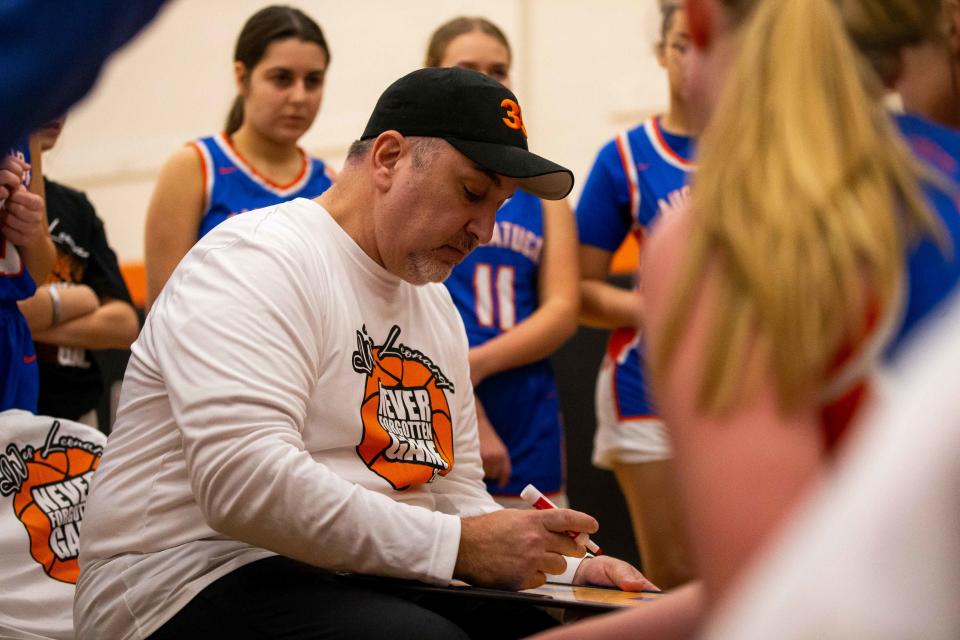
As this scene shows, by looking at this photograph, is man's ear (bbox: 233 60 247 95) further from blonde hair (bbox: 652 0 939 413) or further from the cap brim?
blonde hair (bbox: 652 0 939 413)

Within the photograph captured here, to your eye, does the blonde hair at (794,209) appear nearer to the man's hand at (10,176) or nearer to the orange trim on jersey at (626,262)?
the man's hand at (10,176)

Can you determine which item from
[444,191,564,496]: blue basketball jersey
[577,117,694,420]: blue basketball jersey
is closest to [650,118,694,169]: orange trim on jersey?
[577,117,694,420]: blue basketball jersey

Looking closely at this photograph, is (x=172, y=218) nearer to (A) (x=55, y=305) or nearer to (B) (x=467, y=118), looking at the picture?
(A) (x=55, y=305)

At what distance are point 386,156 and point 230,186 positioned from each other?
1.03 m

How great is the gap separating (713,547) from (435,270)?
1125 mm

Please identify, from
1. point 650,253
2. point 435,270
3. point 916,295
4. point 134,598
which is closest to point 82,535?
point 134,598

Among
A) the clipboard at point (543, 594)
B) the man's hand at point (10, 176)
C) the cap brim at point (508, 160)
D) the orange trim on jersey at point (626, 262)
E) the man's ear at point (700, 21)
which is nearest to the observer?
the man's ear at point (700, 21)

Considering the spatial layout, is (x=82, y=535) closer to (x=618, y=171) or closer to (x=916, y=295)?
(x=916, y=295)

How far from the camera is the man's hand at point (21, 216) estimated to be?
1998 millimetres

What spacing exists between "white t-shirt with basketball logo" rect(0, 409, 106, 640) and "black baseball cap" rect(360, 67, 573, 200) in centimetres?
73

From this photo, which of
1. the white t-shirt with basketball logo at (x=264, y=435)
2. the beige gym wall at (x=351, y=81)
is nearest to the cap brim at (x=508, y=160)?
the white t-shirt with basketball logo at (x=264, y=435)

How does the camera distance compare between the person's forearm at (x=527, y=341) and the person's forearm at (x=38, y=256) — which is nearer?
the person's forearm at (x=38, y=256)

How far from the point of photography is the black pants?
1393 mm

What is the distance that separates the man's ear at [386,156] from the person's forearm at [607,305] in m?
1.15
